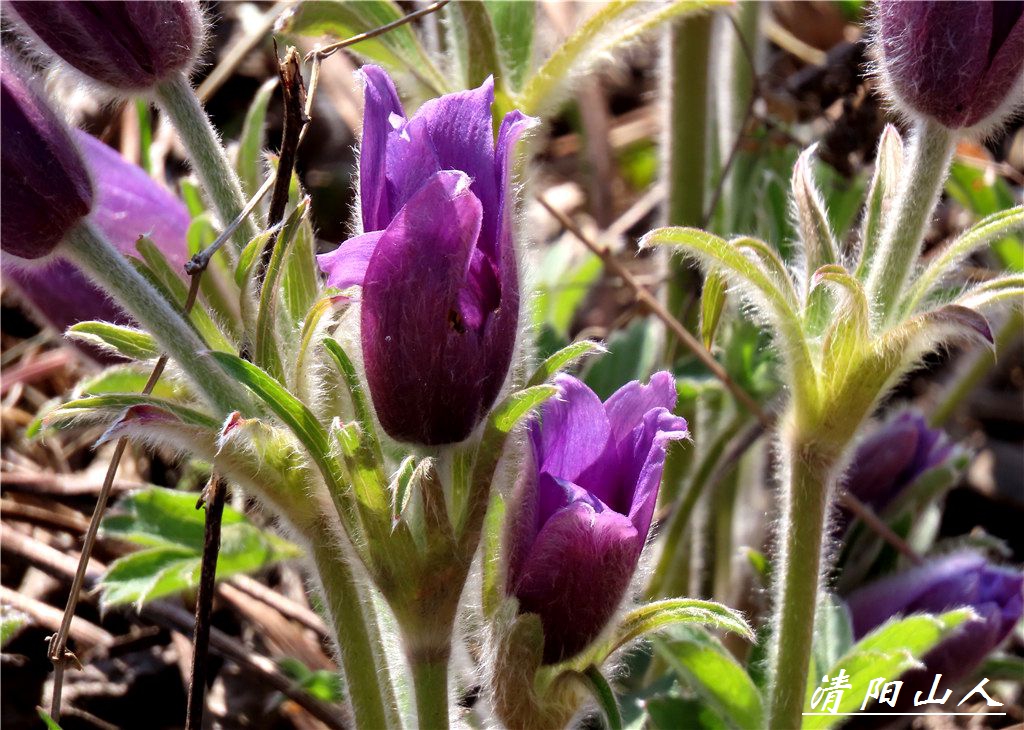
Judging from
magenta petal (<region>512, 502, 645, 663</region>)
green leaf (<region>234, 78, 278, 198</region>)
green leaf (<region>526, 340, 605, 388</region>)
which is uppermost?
green leaf (<region>234, 78, 278, 198</region>)

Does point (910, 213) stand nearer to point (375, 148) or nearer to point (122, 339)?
point (375, 148)

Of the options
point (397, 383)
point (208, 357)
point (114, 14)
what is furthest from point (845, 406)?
point (114, 14)

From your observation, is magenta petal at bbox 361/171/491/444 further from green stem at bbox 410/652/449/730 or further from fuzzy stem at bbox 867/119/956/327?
fuzzy stem at bbox 867/119/956/327

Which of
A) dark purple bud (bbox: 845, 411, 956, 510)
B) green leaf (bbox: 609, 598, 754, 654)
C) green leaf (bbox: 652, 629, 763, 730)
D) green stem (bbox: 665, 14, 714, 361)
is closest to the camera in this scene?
green leaf (bbox: 609, 598, 754, 654)

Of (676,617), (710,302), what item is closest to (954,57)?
(710,302)

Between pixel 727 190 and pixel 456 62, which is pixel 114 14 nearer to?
pixel 456 62

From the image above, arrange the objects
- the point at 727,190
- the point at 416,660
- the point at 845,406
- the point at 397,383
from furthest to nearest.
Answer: the point at 727,190, the point at 845,406, the point at 416,660, the point at 397,383

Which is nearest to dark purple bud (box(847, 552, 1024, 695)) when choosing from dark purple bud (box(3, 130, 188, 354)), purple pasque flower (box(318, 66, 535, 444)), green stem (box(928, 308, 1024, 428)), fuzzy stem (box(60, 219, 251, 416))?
green stem (box(928, 308, 1024, 428))
